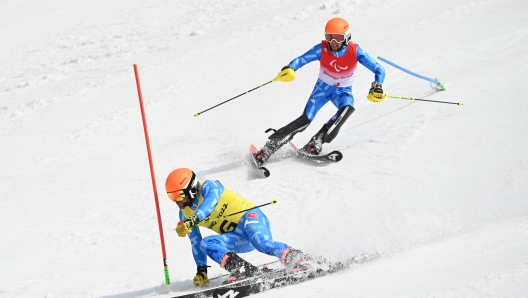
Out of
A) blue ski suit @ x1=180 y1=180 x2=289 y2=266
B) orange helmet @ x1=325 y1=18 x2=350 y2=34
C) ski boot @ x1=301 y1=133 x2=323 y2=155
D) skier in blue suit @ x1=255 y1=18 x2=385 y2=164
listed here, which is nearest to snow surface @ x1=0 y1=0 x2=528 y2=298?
ski boot @ x1=301 y1=133 x2=323 y2=155

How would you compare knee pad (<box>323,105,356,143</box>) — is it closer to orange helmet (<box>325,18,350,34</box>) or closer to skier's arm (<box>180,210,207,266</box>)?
orange helmet (<box>325,18,350,34</box>)

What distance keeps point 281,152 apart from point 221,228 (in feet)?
12.7

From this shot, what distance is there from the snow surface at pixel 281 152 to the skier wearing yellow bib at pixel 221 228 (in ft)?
1.22

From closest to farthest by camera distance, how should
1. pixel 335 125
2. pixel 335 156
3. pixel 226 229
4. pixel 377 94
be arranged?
pixel 226 229
pixel 377 94
pixel 335 156
pixel 335 125

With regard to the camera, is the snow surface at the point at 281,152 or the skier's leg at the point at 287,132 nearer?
the snow surface at the point at 281,152

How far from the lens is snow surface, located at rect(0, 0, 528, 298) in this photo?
6.87 metres

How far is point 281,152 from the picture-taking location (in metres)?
10.7

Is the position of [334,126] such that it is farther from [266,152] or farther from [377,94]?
[266,152]

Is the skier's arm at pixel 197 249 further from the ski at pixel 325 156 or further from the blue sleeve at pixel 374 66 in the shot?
the blue sleeve at pixel 374 66

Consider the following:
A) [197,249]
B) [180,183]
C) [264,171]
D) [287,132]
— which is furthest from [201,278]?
[287,132]

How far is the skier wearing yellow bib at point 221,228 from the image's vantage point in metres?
6.46

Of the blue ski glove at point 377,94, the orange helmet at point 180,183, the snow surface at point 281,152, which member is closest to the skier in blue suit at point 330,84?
the blue ski glove at point 377,94

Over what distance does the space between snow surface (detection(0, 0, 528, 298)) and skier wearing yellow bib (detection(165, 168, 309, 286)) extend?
1.22 ft

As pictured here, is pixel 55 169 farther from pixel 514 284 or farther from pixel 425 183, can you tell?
pixel 514 284
